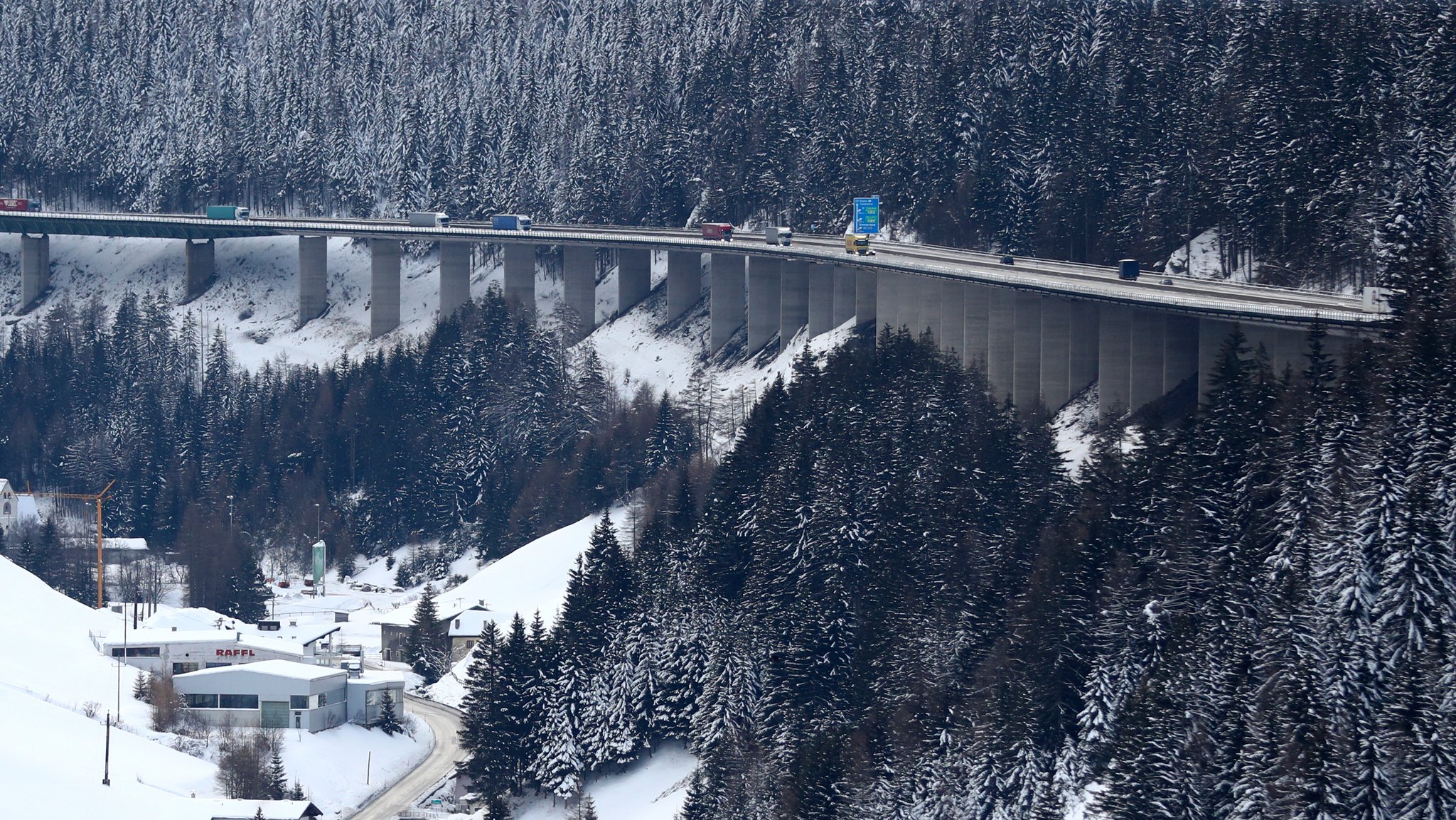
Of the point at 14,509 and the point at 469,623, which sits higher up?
the point at 469,623

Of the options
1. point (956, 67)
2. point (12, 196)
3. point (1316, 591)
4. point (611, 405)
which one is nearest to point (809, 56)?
point (956, 67)

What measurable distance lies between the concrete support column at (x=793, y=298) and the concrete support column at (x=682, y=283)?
46.8ft

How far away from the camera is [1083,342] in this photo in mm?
88875

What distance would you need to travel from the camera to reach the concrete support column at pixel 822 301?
383 ft

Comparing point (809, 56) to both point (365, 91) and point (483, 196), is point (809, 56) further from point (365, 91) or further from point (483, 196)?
point (365, 91)

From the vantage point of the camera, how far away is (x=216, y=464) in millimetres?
140875

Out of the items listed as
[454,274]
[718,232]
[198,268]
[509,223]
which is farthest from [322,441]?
[198,268]

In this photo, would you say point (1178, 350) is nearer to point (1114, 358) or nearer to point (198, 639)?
point (1114, 358)

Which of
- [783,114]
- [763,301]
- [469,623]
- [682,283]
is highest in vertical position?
[783,114]

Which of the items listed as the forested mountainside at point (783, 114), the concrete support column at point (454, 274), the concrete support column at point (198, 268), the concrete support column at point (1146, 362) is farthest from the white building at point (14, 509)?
the concrete support column at point (1146, 362)

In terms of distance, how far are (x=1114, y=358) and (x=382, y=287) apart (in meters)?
77.1

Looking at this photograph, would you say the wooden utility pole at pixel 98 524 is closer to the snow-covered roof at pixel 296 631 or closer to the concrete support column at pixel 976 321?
the snow-covered roof at pixel 296 631

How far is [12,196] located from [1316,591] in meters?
154

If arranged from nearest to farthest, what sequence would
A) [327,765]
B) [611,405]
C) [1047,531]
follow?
[1047,531] → [327,765] → [611,405]
